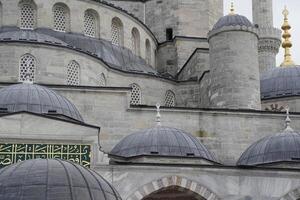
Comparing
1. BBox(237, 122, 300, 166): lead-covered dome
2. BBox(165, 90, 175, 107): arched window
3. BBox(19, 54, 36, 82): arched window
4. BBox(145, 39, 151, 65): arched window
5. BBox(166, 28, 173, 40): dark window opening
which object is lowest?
BBox(237, 122, 300, 166): lead-covered dome

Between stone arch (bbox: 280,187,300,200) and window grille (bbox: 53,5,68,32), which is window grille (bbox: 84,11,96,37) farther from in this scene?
stone arch (bbox: 280,187,300,200)

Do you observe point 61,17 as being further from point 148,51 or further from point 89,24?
point 148,51

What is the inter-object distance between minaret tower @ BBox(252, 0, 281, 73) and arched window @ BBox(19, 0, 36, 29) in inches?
432

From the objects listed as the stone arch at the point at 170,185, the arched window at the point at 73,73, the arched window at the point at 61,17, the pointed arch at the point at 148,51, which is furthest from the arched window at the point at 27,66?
the pointed arch at the point at 148,51

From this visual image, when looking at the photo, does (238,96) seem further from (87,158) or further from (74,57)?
(87,158)

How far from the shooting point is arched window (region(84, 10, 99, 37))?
26.5m

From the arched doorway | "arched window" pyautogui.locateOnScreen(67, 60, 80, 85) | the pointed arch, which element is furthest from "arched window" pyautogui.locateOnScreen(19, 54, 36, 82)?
the pointed arch

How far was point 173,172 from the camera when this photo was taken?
19266 millimetres

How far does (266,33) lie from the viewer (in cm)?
3412

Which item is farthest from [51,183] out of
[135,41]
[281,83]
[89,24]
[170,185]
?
[281,83]

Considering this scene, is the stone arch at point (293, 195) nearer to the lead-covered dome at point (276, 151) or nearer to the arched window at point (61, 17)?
the lead-covered dome at point (276, 151)

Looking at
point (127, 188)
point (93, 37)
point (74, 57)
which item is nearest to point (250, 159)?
point (127, 188)

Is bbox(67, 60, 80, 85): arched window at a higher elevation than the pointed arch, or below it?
below

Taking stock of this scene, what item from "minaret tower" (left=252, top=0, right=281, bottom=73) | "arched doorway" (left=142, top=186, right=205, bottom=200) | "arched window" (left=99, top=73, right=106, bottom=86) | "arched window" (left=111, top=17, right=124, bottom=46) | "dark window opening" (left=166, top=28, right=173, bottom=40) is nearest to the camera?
"arched doorway" (left=142, top=186, right=205, bottom=200)
